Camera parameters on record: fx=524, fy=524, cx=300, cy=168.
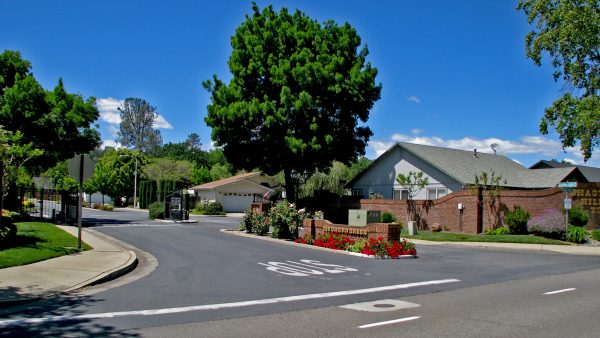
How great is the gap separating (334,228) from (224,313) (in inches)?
481

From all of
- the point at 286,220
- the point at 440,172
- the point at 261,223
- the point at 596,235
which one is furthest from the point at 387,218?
the point at 596,235

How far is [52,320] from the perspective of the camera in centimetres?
772

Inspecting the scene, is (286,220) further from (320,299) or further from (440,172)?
(440,172)

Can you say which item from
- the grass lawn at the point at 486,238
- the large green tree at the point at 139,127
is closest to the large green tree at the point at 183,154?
the large green tree at the point at 139,127

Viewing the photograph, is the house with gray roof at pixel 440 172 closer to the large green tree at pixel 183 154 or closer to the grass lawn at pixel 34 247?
the grass lawn at pixel 34 247

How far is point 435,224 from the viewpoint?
2978 cm

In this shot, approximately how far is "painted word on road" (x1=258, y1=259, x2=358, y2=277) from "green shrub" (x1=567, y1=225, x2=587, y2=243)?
572 inches

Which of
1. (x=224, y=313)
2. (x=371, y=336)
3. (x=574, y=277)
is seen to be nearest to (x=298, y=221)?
(x=574, y=277)

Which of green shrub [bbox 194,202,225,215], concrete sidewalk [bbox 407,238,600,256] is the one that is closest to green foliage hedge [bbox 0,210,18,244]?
concrete sidewalk [bbox 407,238,600,256]

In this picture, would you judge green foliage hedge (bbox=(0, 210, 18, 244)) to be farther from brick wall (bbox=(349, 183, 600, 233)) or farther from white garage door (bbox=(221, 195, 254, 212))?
white garage door (bbox=(221, 195, 254, 212))

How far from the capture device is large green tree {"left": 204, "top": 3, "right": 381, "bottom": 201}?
28.5 metres

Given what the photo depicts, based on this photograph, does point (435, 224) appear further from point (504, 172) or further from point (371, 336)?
point (371, 336)

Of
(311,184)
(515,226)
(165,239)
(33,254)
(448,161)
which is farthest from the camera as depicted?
(311,184)

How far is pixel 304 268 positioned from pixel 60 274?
592 cm
